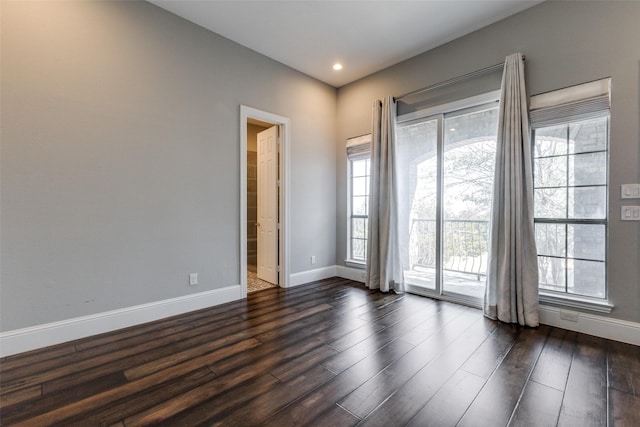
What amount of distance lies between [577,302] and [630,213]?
90 centimetres

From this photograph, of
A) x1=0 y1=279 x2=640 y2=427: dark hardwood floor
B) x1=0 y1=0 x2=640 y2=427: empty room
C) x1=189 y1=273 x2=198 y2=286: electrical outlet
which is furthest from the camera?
x1=189 y1=273 x2=198 y2=286: electrical outlet

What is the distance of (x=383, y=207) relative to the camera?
157 inches

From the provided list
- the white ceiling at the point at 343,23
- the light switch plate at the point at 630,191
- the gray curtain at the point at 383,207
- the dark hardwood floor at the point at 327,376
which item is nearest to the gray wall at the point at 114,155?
the white ceiling at the point at 343,23

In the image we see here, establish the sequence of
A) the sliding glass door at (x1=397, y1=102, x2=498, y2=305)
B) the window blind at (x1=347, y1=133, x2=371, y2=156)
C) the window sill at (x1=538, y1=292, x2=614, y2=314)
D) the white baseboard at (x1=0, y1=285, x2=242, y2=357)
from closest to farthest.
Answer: the white baseboard at (x1=0, y1=285, x2=242, y2=357), the window sill at (x1=538, y1=292, x2=614, y2=314), the sliding glass door at (x1=397, y1=102, x2=498, y2=305), the window blind at (x1=347, y1=133, x2=371, y2=156)

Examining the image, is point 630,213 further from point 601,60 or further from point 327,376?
Answer: point 327,376

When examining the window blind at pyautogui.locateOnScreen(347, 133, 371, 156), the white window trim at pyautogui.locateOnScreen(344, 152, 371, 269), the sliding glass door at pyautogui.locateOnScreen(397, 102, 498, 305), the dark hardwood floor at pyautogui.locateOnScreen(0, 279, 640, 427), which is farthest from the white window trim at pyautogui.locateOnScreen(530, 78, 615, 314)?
the white window trim at pyautogui.locateOnScreen(344, 152, 371, 269)

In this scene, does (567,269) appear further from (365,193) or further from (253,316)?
(253,316)

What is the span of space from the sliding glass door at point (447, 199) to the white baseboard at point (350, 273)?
2.51 ft

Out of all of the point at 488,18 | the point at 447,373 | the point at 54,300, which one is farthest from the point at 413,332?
the point at 488,18

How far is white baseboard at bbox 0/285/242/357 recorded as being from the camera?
224 centimetres

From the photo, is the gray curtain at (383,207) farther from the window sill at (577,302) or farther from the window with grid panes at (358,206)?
the window sill at (577,302)

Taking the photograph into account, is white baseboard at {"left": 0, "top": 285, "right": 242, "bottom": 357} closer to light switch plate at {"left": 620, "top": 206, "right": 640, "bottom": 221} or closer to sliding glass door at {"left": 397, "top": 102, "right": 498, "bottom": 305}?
sliding glass door at {"left": 397, "top": 102, "right": 498, "bottom": 305}

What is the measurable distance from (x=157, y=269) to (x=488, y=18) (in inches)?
175

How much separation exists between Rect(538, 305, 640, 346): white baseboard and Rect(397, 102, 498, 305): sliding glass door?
654 mm
